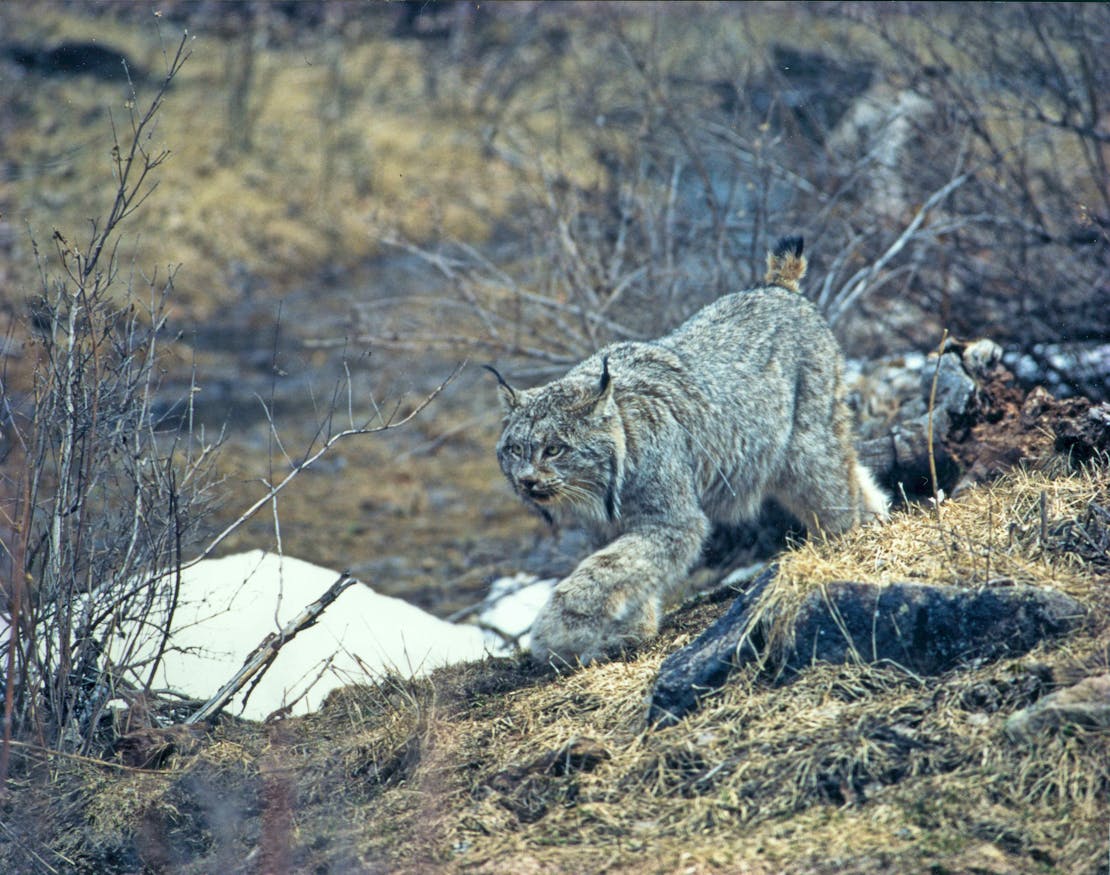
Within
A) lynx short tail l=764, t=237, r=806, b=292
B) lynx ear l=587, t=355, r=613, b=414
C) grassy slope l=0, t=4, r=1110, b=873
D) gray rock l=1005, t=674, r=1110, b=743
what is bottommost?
grassy slope l=0, t=4, r=1110, b=873

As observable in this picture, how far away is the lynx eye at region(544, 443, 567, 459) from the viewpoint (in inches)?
210

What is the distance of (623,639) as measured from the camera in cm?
512

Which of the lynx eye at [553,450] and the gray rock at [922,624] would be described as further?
the lynx eye at [553,450]

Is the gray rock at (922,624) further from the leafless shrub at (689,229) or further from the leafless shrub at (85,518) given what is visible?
the leafless shrub at (689,229)

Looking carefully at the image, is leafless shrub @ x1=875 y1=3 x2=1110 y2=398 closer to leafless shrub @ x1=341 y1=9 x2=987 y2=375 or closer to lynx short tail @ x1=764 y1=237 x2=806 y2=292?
leafless shrub @ x1=341 y1=9 x2=987 y2=375

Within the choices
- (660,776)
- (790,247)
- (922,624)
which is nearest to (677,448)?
(790,247)

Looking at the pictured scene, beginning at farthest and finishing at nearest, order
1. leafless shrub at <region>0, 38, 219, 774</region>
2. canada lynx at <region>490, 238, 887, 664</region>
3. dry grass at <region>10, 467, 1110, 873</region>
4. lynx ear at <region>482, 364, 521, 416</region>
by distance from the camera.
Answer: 1. lynx ear at <region>482, 364, 521, 416</region>
2. canada lynx at <region>490, 238, 887, 664</region>
3. leafless shrub at <region>0, 38, 219, 774</region>
4. dry grass at <region>10, 467, 1110, 873</region>

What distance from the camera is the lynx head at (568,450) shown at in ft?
17.4

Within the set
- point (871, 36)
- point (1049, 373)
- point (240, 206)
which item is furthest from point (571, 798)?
point (240, 206)

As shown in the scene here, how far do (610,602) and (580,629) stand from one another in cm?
18

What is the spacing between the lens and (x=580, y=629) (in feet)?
16.5

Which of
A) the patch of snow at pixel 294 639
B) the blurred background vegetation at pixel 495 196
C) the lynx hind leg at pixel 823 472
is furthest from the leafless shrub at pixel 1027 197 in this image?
the patch of snow at pixel 294 639

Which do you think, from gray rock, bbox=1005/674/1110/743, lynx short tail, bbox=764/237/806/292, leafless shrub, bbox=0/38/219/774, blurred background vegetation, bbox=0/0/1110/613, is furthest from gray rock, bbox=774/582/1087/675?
lynx short tail, bbox=764/237/806/292

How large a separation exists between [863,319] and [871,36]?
583 centimetres
